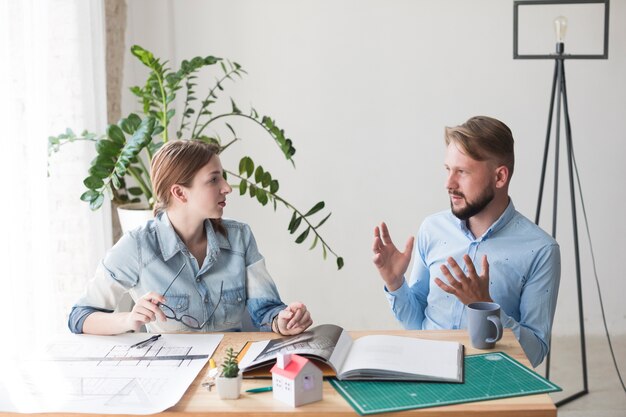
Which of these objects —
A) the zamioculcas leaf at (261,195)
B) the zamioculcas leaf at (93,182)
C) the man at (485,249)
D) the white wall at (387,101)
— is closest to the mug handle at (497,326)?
the man at (485,249)

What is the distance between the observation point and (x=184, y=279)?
6.84 feet

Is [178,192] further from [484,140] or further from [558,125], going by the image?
[558,125]

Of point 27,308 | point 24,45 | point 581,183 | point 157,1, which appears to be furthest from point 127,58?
point 581,183

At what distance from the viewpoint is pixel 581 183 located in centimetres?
385

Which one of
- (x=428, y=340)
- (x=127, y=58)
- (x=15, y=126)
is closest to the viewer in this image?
(x=428, y=340)

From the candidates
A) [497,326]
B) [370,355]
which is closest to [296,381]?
[370,355]

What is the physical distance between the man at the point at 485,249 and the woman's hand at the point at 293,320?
268 mm

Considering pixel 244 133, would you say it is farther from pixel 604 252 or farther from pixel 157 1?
pixel 604 252

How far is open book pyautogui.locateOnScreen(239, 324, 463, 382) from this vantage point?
5.36 ft

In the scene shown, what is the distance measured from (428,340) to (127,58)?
246 centimetres

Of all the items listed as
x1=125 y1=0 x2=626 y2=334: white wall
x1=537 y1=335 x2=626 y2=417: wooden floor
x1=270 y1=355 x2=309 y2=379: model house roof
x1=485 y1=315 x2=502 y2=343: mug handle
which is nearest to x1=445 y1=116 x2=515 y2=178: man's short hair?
x1=485 y1=315 x2=502 y2=343: mug handle

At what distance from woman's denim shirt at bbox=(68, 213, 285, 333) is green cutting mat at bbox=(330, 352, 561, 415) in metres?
0.54

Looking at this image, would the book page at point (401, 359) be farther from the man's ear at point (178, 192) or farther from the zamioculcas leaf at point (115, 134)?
the zamioculcas leaf at point (115, 134)

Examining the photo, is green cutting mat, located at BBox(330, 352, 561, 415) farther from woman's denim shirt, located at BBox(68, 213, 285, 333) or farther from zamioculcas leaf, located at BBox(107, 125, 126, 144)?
zamioculcas leaf, located at BBox(107, 125, 126, 144)
